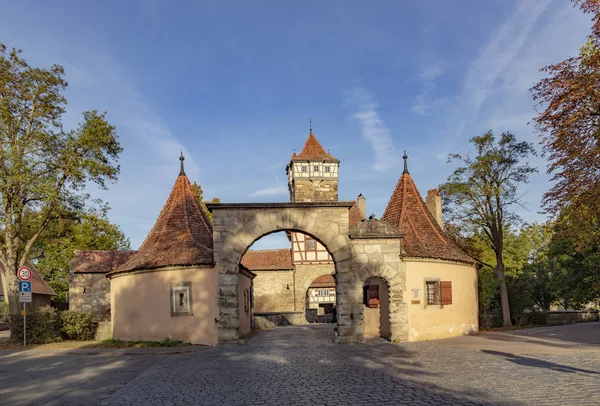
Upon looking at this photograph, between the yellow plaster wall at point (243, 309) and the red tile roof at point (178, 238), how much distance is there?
3.27 m

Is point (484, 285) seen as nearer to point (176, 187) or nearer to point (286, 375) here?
point (176, 187)

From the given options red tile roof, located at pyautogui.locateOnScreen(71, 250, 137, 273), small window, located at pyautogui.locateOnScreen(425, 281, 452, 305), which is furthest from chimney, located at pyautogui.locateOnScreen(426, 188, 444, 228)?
red tile roof, located at pyautogui.locateOnScreen(71, 250, 137, 273)

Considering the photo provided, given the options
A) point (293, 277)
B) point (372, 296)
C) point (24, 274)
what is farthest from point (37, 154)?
point (293, 277)

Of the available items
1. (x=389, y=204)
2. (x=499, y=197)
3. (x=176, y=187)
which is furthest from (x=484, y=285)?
(x=176, y=187)

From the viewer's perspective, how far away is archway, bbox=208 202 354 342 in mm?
18609

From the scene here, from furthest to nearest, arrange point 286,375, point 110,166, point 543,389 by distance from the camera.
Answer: point 110,166 → point 286,375 → point 543,389

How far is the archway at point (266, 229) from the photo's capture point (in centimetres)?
1861

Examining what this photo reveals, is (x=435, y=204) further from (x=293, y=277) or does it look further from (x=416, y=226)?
(x=293, y=277)

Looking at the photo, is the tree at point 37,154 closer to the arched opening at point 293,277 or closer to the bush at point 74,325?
the bush at point 74,325

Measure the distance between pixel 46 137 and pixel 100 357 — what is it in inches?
425

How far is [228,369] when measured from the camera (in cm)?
1232

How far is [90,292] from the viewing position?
2933 cm

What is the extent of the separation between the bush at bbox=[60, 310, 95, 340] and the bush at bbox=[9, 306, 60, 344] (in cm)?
82

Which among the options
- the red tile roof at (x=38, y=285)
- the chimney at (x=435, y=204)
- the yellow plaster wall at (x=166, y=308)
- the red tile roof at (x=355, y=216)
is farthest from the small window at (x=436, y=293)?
the red tile roof at (x=38, y=285)
